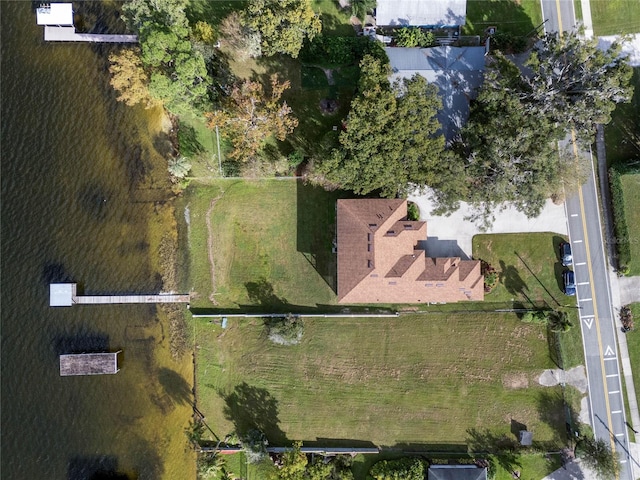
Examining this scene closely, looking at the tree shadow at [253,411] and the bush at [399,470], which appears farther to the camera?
the tree shadow at [253,411]

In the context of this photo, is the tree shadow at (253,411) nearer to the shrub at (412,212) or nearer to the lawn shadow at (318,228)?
the lawn shadow at (318,228)

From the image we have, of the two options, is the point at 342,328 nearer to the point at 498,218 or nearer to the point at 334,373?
the point at 334,373

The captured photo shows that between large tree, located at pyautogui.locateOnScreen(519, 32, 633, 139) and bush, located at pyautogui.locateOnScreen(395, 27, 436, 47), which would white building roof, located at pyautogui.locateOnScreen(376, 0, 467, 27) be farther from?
large tree, located at pyautogui.locateOnScreen(519, 32, 633, 139)

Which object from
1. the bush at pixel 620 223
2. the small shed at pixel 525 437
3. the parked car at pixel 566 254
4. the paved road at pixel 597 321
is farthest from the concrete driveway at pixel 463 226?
the small shed at pixel 525 437

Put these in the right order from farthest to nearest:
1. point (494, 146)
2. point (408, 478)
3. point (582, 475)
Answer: point (582, 475), point (408, 478), point (494, 146)

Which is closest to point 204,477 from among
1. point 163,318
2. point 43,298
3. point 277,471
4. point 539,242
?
point 277,471
